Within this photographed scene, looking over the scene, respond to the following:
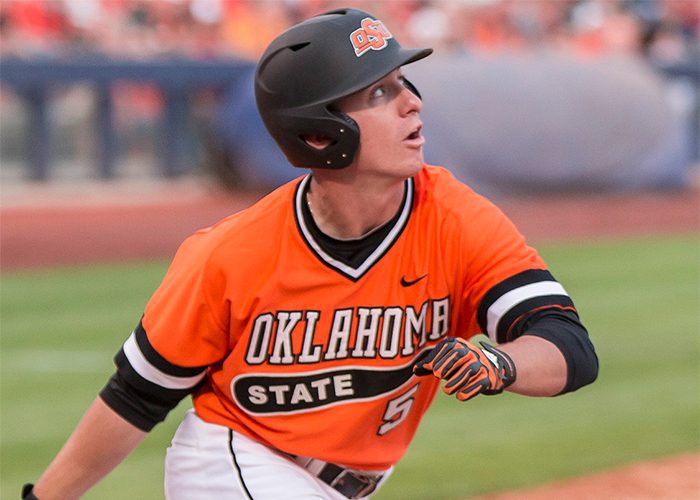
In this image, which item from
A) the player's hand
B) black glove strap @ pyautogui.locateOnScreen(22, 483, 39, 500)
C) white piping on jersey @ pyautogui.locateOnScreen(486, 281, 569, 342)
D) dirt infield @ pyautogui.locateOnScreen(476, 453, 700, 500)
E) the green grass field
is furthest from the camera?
the green grass field

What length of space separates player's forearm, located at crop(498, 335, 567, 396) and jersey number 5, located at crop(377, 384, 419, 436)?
0.50m

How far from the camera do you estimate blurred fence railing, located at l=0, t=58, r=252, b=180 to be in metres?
16.0

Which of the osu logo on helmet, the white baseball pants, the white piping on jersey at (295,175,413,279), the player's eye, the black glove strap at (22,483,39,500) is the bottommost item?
the white baseball pants

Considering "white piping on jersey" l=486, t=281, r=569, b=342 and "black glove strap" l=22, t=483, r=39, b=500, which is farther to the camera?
"black glove strap" l=22, t=483, r=39, b=500

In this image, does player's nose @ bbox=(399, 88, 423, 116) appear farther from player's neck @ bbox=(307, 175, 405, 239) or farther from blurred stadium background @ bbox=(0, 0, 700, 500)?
blurred stadium background @ bbox=(0, 0, 700, 500)

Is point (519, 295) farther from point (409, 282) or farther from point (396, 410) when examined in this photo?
point (396, 410)

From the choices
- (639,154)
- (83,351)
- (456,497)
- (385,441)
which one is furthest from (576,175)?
(385,441)

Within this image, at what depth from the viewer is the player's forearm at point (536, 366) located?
120 inches

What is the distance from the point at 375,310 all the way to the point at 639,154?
1520cm

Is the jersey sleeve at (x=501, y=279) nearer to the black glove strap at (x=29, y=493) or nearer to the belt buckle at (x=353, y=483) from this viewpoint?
the belt buckle at (x=353, y=483)

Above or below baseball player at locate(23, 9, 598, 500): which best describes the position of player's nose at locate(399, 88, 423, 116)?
above

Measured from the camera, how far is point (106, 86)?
54.8ft

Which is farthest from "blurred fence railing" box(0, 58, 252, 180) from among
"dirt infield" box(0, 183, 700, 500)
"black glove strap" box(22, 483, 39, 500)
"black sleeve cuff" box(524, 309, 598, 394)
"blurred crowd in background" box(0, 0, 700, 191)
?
"black sleeve cuff" box(524, 309, 598, 394)

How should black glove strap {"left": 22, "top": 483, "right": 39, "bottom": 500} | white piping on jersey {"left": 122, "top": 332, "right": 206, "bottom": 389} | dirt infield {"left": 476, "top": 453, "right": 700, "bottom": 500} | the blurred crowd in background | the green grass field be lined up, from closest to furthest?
white piping on jersey {"left": 122, "top": 332, "right": 206, "bottom": 389}, black glove strap {"left": 22, "top": 483, "right": 39, "bottom": 500}, dirt infield {"left": 476, "top": 453, "right": 700, "bottom": 500}, the green grass field, the blurred crowd in background
